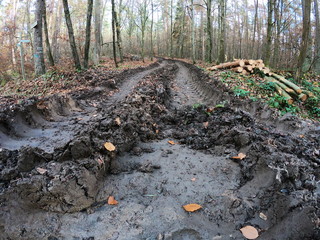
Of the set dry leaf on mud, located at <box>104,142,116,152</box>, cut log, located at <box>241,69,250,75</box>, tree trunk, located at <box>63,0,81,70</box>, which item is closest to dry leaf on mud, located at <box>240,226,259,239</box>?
dry leaf on mud, located at <box>104,142,116,152</box>

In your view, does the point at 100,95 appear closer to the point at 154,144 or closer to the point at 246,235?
the point at 154,144

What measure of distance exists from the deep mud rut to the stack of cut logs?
3.10 metres

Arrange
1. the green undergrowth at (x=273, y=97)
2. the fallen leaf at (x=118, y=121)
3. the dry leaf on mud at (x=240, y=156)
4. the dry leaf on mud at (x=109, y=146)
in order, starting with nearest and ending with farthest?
1. the dry leaf on mud at (x=109, y=146)
2. the dry leaf on mud at (x=240, y=156)
3. the fallen leaf at (x=118, y=121)
4. the green undergrowth at (x=273, y=97)

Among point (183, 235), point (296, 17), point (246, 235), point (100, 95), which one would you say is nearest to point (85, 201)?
point (183, 235)

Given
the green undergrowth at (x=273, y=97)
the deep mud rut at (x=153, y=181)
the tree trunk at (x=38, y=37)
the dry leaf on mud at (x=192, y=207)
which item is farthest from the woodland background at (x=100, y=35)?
the dry leaf on mud at (x=192, y=207)

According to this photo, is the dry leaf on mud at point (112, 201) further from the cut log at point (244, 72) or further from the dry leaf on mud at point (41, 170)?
the cut log at point (244, 72)

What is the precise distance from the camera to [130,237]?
7.82ft

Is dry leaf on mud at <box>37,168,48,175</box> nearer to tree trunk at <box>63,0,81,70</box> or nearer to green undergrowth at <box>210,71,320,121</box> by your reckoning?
green undergrowth at <box>210,71,320,121</box>

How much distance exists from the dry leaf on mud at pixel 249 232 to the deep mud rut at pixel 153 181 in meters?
0.06

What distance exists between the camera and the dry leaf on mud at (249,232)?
91.9 inches

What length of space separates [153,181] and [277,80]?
28.2 feet

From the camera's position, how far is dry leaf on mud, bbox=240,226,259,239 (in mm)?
2334

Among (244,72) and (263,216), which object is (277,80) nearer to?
(244,72)

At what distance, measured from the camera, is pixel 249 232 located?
2.38 metres
